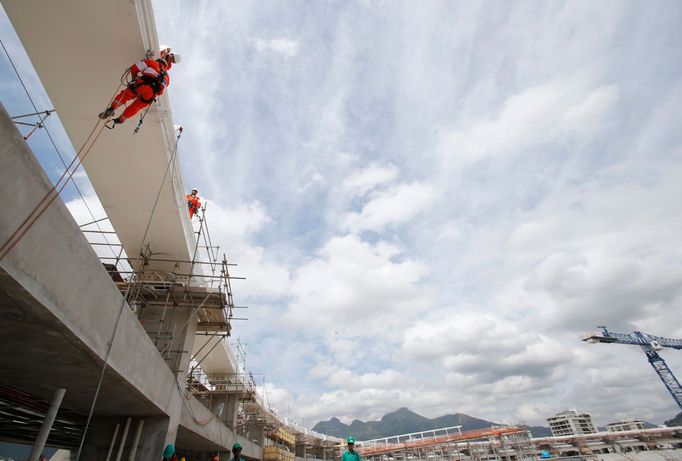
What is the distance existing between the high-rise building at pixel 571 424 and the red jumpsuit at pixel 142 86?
189 meters

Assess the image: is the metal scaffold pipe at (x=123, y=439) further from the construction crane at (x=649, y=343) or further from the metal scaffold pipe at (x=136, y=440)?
the construction crane at (x=649, y=343)

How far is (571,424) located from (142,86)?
625 ft

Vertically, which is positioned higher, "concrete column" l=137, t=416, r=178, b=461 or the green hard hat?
"concrete column" l=137, t=416, r=178, b=461

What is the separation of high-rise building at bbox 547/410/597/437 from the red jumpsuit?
620ft

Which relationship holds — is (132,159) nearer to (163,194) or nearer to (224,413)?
(163,194)

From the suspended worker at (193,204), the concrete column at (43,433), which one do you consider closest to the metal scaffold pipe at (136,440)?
the concrete column at (43,433)

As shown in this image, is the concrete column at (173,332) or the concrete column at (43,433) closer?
the concrete column at (43,433)

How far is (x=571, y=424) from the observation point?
146 meters

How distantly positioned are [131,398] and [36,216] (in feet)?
17.8

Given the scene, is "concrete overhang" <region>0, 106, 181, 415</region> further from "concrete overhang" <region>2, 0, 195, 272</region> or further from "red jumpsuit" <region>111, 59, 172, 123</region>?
"red jumpsuit" <region>111, 59, 172, 123</region>

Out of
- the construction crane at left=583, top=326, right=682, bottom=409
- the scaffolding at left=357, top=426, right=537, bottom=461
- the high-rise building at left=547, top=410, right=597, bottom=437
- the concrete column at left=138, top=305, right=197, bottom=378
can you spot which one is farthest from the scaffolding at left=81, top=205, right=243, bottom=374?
the high-rise building at left=547, top=410, right=597, bottom=437

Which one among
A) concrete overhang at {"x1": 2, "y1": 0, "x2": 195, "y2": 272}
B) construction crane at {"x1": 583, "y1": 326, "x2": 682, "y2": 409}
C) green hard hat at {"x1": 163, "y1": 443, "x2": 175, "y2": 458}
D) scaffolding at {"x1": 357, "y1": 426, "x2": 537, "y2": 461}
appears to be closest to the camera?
concrete overhang at {"x1": 2, "y1": 0, "x2": 195, "y2": 272}

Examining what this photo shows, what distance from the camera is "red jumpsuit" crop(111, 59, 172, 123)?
19.5 feet

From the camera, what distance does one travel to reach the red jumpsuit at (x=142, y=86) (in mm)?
5951
